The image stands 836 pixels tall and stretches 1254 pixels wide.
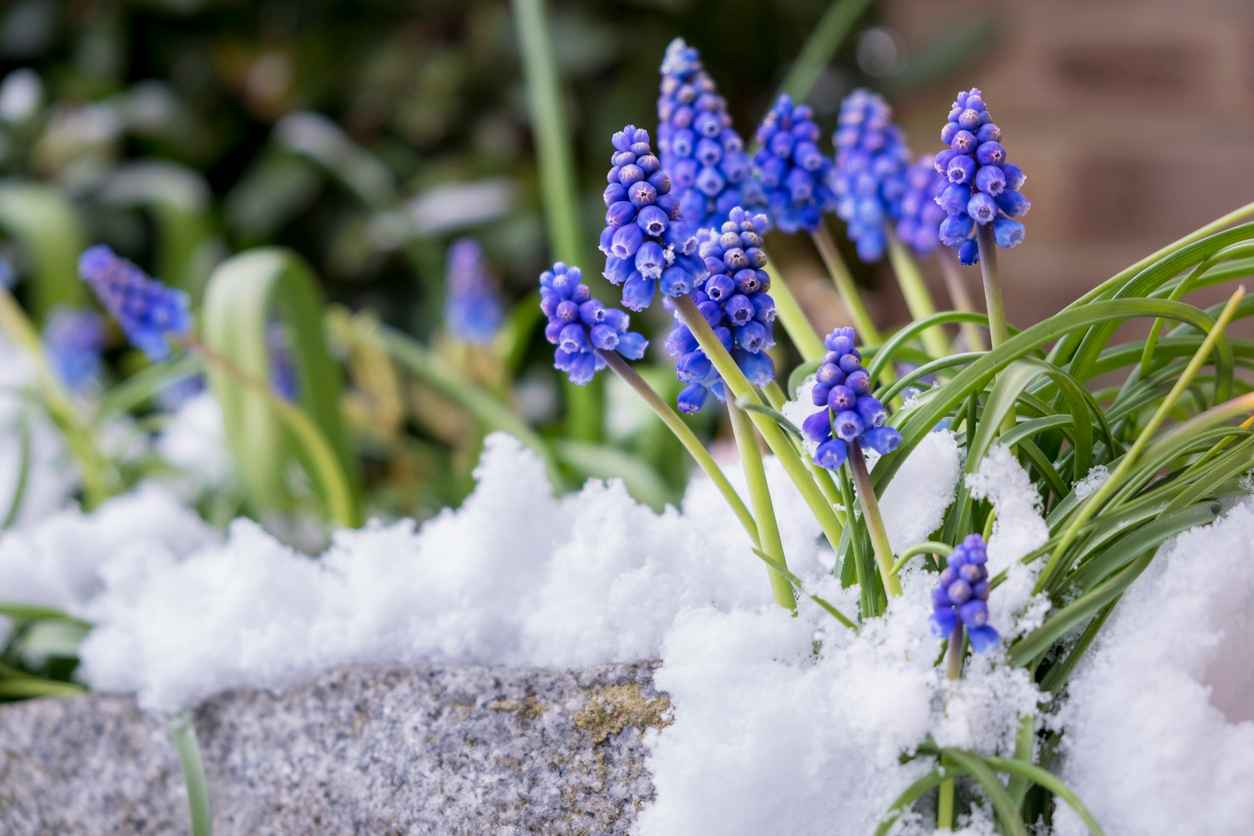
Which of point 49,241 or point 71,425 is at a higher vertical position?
point 49,241

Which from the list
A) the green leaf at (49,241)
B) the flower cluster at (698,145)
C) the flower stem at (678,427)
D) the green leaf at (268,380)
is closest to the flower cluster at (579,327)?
the flower stem at (678,427)

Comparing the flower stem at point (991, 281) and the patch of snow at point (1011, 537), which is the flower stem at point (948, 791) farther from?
the flower stem at point (991, 281)

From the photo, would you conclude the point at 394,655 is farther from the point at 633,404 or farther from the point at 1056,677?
the point at 633,404

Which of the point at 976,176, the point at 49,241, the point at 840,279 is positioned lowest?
the point at 976,176

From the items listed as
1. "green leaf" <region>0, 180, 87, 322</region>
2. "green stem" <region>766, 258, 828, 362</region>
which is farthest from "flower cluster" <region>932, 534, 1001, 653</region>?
"green leaf" <region>0, 180, 87, 322</region>

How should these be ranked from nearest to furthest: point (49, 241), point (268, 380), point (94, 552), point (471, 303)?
point (94, 552), point (268, 380), point (471, 303), point (49, 241)

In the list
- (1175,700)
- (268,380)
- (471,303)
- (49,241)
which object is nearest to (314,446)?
(268,380)

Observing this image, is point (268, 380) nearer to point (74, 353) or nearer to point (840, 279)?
point (74, 353)
